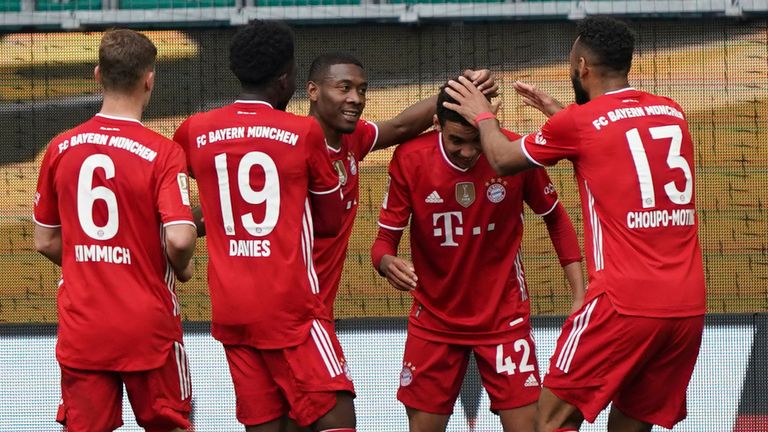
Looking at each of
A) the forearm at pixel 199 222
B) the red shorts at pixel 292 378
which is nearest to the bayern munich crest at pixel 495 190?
the red shorts at pixel 292 378

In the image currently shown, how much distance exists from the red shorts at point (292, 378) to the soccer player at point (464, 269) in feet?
2.76

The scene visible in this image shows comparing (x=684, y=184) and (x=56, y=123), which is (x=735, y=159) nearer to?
(x=684, y=184)

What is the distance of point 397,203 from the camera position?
242 inches

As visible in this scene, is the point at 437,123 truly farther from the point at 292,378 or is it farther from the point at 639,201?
the point at 292,378

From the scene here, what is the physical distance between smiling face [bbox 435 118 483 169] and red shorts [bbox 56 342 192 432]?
1.75m

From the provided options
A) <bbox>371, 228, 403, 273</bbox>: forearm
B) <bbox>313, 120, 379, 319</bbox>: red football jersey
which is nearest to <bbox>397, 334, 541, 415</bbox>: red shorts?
<bbox>371, 228, 403, 273</bbox>: forearm

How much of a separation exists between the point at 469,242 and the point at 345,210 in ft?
2.08

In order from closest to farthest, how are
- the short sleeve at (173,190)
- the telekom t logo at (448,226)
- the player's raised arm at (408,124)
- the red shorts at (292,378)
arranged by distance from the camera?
the short sleeve at (173,190) < the red shorts at (292,378) < the telekom t logo at (448,226) < the player's raised arm at (408,124)

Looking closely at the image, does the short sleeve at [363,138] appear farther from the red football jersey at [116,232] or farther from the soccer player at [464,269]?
the red football jersey at [116,232]

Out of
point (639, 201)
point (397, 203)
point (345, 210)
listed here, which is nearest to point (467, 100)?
point (397, 203)

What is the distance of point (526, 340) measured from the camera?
19.8ft

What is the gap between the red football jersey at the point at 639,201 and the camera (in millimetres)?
5094

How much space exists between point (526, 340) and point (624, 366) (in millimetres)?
975

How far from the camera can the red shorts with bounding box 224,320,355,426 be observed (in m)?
5.08
